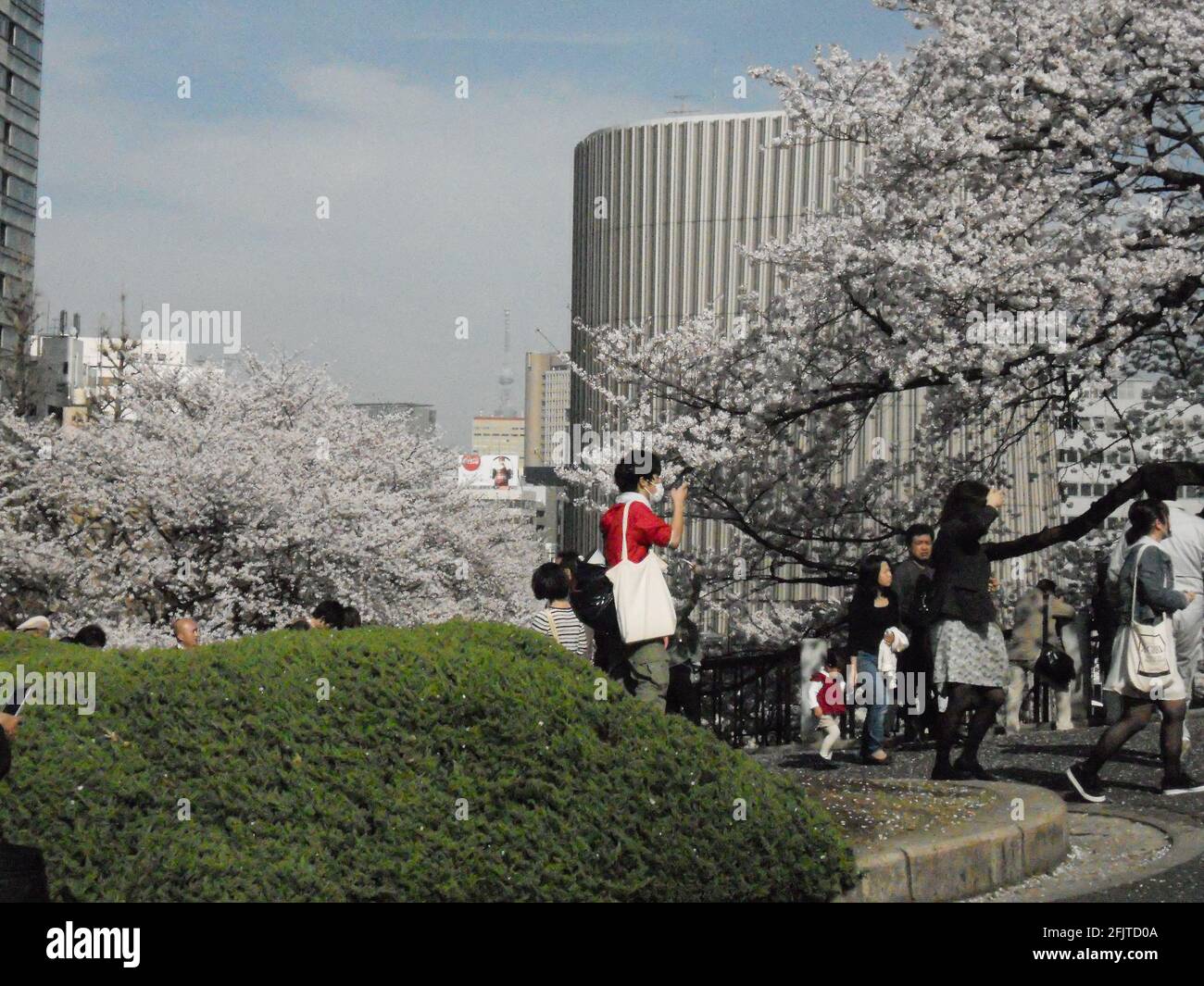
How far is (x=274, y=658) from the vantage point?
5621 millimetres

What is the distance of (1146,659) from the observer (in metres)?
8.10

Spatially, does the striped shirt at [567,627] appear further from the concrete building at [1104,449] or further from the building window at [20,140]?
the building window at [20,140]

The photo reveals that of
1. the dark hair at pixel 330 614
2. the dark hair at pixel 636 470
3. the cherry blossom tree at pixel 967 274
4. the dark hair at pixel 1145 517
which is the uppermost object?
the cherry blossom tree at pixel 967 274

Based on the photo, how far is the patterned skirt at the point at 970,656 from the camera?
27.4 ft

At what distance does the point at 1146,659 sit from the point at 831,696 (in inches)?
115

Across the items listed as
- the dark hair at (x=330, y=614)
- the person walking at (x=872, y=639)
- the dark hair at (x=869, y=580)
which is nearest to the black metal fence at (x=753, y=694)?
the person walking at (x=872, y=639)

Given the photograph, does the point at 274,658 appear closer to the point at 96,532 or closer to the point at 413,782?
the point at 413,782

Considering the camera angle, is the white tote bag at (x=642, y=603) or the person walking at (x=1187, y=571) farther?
the person walking at (x=1187, y=571)

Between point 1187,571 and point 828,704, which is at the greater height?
point 1187,571

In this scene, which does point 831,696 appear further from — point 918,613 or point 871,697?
point 918,613

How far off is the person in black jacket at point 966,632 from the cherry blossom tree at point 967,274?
4.74m

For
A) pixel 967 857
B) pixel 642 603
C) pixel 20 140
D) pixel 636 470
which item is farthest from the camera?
pixel 20 140

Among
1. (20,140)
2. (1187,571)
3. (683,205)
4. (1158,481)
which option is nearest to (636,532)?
(1158,481)
